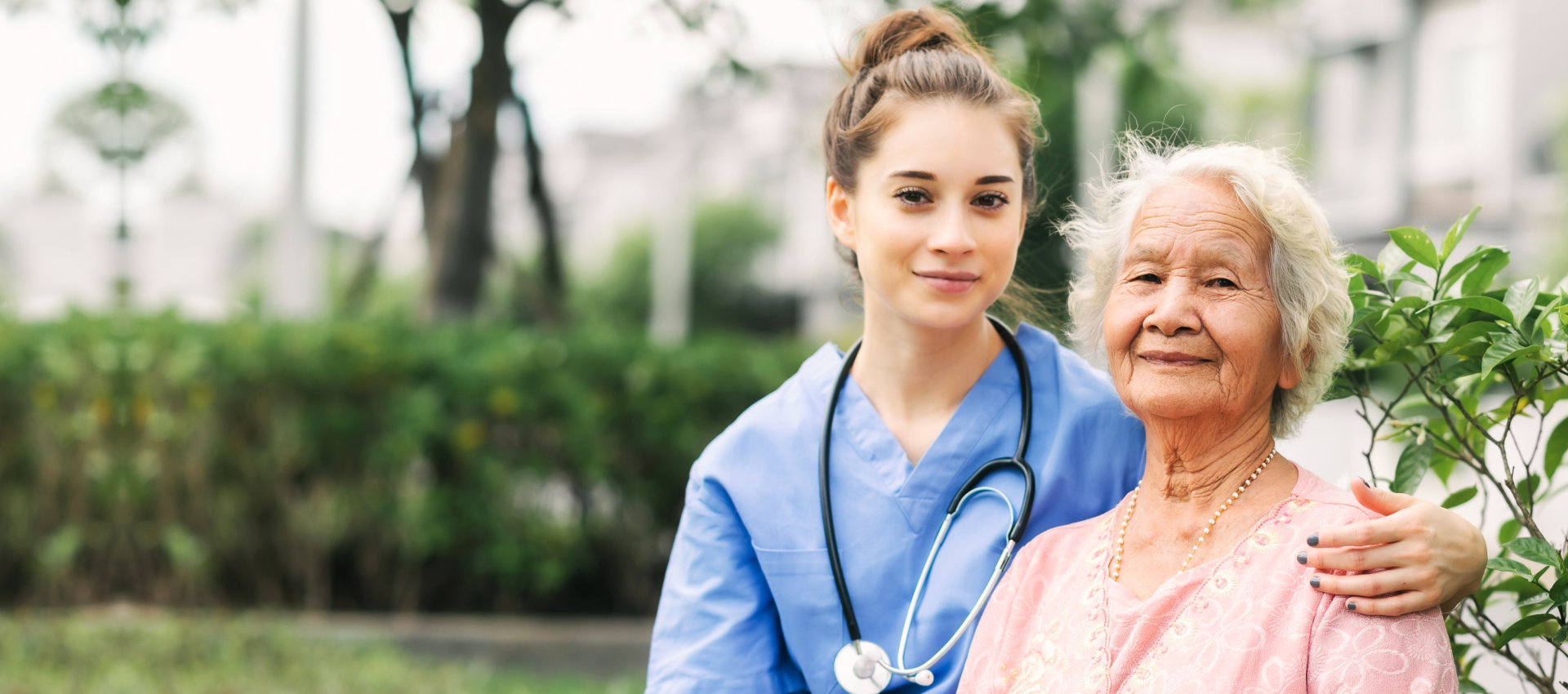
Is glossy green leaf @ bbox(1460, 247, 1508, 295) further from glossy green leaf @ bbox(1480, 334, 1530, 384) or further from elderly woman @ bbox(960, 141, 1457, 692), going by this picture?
elderly woman @ bbox(960, 141, 1457, 692)

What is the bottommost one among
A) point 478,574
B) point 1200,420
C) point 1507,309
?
point 478,574

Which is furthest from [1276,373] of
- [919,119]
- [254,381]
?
[254,381]

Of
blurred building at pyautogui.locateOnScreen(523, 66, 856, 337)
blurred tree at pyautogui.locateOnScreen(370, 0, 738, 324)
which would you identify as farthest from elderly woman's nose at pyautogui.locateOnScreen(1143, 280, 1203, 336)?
blurred building at pyautogui.locateOnScreen(523, 66, 856, 337)

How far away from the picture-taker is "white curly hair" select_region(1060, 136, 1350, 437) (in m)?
1.72

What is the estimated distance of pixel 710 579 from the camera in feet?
7.53

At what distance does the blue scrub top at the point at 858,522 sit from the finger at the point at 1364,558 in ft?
2.19

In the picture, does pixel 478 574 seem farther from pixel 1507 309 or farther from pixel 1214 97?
pixel 1214 97

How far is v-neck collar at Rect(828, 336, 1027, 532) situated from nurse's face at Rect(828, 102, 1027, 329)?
0.60 ft

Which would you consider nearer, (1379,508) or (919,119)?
(1379,508)

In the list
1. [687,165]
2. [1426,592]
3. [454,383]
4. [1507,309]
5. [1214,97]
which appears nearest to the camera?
[1426,592]

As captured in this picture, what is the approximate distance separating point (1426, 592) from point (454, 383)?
468cm

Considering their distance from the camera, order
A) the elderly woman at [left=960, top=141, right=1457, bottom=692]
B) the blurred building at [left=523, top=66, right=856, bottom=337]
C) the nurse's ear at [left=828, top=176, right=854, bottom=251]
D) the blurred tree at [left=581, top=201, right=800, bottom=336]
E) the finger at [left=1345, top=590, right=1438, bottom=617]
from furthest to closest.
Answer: the blurred tree at [left=581, top=201, right=800, bottom=336], the blurred building at [left=523, top=66, right=856, bottom=337], the nurse's ear at [left=828, top=176, right=854, bottom=251], the elderly woman at [left=960, top=141, right=1457, bottom=692], the finger at [left=1345, top=590, right=1438, bottom=617]

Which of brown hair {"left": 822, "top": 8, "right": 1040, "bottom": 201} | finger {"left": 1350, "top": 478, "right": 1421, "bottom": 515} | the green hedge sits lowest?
the green hedge

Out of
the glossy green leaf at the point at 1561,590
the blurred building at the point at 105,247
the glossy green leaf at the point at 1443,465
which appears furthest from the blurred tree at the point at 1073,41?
the blurred building at the point at 105,247
